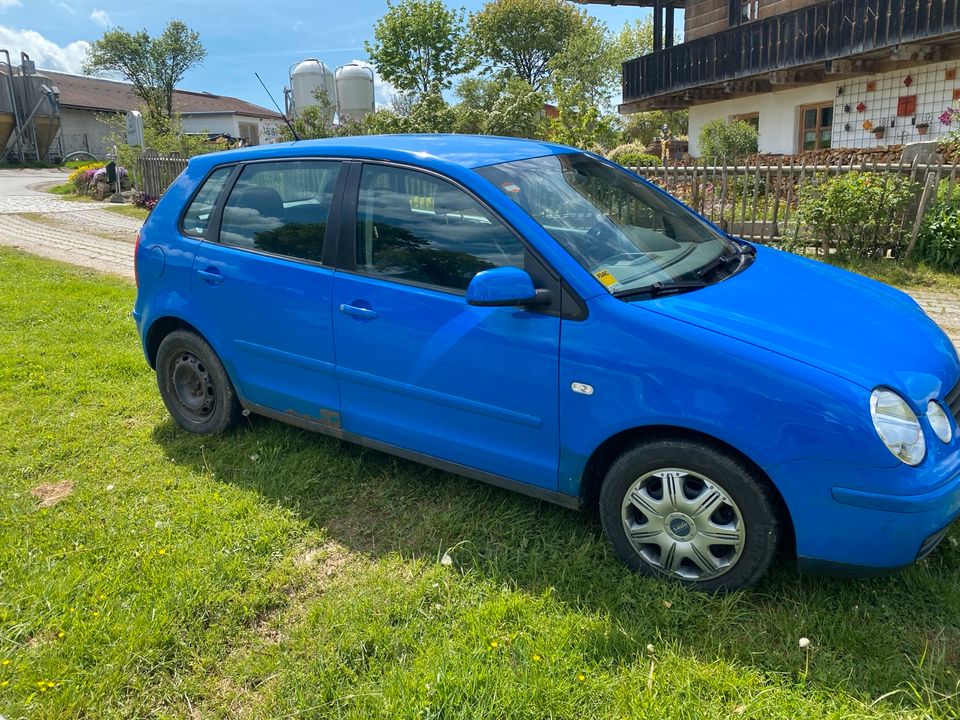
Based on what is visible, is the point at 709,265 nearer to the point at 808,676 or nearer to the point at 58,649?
the point at 808,676

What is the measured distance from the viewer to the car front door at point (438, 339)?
300 cm

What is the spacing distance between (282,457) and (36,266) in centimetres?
833

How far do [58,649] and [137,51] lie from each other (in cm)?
5892

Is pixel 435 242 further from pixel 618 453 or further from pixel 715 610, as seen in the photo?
pixel 715 610

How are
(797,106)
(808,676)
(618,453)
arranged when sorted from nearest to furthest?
(808,676), (618,453), (797,106)

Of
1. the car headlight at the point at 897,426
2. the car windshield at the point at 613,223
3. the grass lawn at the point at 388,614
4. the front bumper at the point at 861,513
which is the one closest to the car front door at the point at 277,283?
the grass lawn at the point at 388,614

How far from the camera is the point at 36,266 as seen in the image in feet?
34.1

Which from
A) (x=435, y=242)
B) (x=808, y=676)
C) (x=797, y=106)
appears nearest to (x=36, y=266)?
(x=435, y=242)

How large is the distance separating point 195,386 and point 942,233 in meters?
8.09

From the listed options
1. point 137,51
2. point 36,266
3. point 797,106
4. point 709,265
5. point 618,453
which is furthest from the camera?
point 137,51

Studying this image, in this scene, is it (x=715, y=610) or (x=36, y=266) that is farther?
(x=36, y=266)

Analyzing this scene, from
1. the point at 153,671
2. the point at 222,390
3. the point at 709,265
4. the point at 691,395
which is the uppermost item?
the point at 709,265

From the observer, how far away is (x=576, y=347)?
2838mm

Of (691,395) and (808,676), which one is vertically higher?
(691,395)
